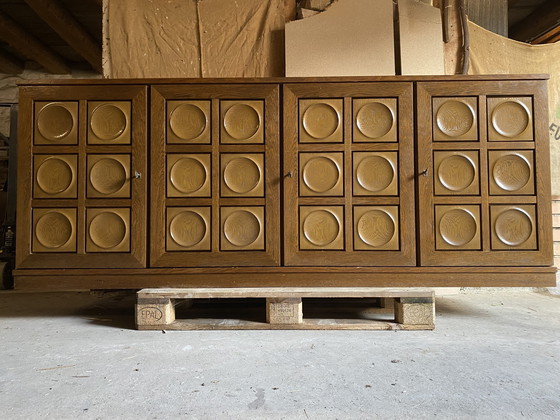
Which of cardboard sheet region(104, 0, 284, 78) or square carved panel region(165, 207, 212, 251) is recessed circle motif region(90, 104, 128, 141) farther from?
cardboard sheet region(104, 0, 284, 78)

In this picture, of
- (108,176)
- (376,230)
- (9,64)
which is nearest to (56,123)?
(108,176)

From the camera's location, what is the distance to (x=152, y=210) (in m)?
2.12

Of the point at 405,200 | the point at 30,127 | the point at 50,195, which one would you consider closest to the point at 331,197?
the point at 405,200

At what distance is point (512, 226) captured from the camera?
207 cm

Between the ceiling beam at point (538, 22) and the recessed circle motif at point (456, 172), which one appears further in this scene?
the ceiling beam at point (538, 22)

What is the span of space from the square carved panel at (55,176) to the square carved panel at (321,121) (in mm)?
1305

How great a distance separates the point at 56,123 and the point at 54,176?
12.0 inches

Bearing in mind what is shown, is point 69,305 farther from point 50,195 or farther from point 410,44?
point 410,44

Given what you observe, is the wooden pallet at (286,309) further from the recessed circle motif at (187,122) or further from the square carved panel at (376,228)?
the recessed circle motif at (187,122)

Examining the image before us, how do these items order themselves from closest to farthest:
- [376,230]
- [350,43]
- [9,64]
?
[376,230] < [350,43] < [9,64]

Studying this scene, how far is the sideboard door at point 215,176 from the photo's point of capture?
2.12 metres

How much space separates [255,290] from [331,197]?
2.16ft

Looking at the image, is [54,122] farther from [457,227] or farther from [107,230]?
[457,227]

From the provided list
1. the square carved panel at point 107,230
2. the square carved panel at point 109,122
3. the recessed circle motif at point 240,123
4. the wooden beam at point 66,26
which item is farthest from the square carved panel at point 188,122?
the wooden beam at point 66,26
